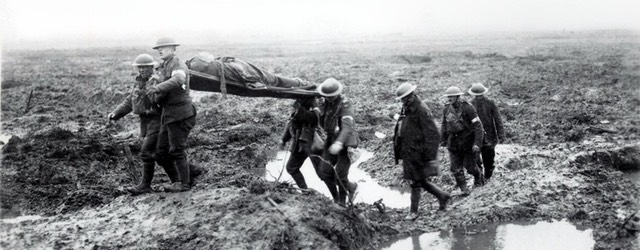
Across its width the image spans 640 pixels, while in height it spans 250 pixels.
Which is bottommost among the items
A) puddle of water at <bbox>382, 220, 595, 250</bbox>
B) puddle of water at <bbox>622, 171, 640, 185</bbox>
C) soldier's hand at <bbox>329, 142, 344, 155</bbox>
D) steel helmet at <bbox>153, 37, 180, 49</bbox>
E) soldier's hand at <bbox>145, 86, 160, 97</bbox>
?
puddle of water at <bbox>622, 171, 640, 185</bbox>

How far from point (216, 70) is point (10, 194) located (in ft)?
13.3

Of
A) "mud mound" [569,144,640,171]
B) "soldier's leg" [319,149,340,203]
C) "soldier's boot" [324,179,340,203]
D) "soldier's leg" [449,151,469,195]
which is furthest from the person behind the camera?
"mud mound" [569,144,640,171]

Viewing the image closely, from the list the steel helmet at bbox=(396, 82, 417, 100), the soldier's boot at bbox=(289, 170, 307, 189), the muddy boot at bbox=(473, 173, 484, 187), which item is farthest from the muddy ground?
the steel helmet at bbox=(396, 82, 417, 100)

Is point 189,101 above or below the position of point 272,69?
above

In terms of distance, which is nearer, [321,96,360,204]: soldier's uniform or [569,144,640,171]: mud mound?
[321,96,360,204]: soldier's uniform

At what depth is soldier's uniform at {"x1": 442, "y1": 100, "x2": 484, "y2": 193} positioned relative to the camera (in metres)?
6.73

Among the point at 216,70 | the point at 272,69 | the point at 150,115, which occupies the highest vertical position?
the point at 216,70

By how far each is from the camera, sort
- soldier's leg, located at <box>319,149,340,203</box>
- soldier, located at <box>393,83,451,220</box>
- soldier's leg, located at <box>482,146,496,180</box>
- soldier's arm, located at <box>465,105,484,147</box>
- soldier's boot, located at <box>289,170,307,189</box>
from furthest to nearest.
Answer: soldier's leg, located at <box>482,146,496,180</box> < soldier's arm, located at <box>465,105,484,147</box> < soldier's boot, located at <box>289,170,307,189</box> < soldier's leg, located at <box>319,149,340,203</box> < soldier, located at <box>393,83,451,220</box>

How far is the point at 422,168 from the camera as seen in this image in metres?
5.88

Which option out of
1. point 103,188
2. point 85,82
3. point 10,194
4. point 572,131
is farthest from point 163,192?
point 85,82

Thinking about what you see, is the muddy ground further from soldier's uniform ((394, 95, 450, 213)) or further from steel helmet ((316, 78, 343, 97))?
steel helmet ((316, 78, 343, 97))

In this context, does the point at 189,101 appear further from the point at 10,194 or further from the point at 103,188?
the point at 10,194

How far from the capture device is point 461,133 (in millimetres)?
6883

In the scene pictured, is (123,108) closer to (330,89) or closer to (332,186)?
(330,89)
